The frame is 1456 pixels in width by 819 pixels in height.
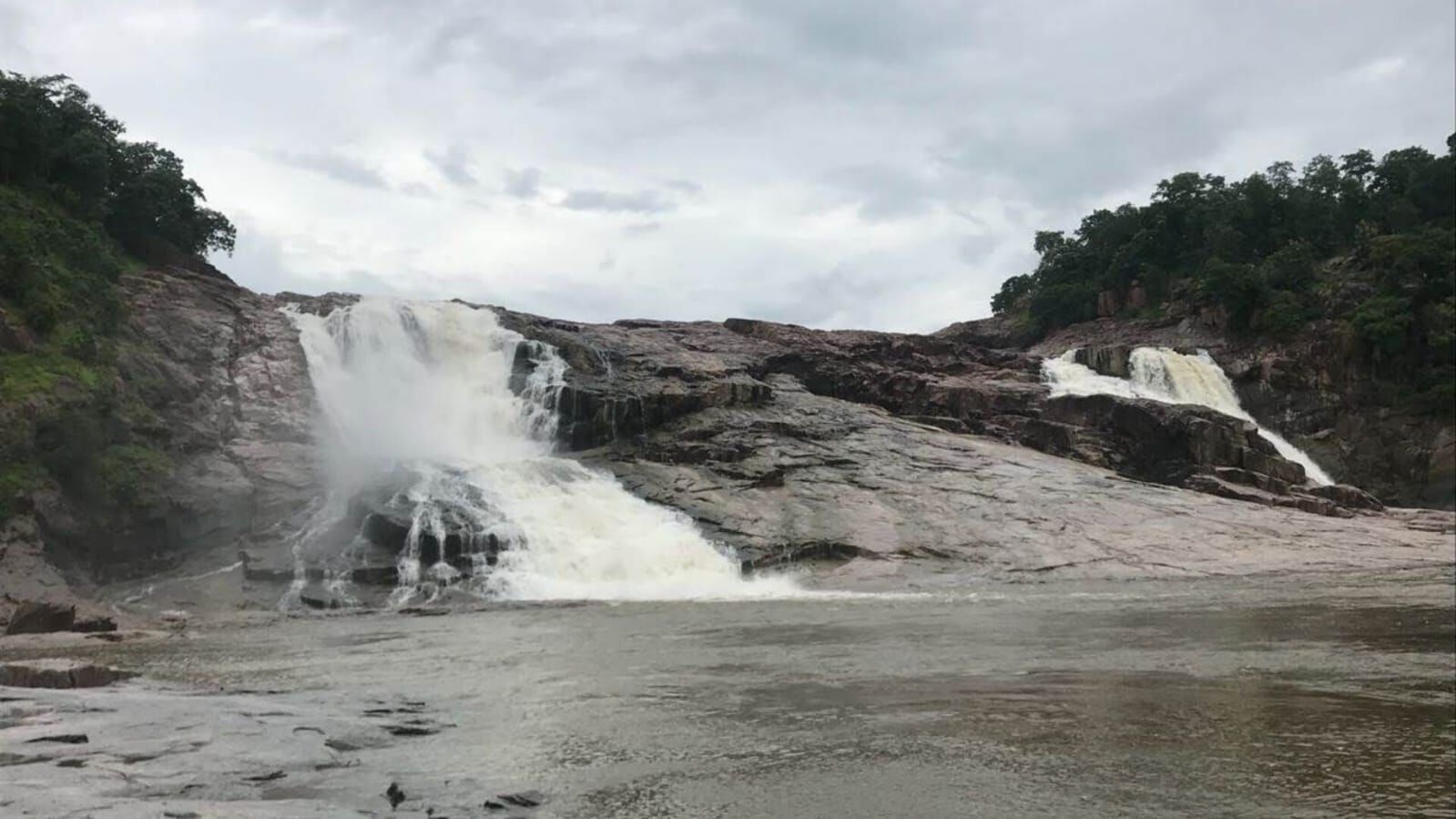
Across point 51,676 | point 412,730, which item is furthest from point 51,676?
point 412,730

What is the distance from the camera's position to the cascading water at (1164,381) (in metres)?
50.2

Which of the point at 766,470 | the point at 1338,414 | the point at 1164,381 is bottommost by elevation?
the point at 766,470

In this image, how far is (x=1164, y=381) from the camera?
52.0 metres

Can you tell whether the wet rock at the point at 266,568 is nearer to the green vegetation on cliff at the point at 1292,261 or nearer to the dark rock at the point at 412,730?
the dark rock at the point at 412,730

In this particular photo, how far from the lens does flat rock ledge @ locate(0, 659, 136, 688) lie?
10360 mm

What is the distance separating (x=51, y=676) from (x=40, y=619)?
10.6 m

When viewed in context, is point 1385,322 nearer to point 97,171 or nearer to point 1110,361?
point 1110,361

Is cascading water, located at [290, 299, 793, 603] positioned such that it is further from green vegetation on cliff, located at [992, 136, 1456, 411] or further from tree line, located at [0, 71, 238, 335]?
green vegetation on cliff, located at [992, 136, 1456, 411]

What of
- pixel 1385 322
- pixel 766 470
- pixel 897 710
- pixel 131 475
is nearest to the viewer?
pixel 897 710

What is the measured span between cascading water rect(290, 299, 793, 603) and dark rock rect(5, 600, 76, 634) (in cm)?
642

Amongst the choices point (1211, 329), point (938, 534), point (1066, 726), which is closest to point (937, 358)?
point (1211, 329)

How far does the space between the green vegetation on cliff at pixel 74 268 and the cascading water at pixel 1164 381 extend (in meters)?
40.5

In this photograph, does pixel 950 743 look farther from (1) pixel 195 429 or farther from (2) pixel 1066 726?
(1) pixel 195 429

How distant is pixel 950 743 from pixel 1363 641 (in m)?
8.22
